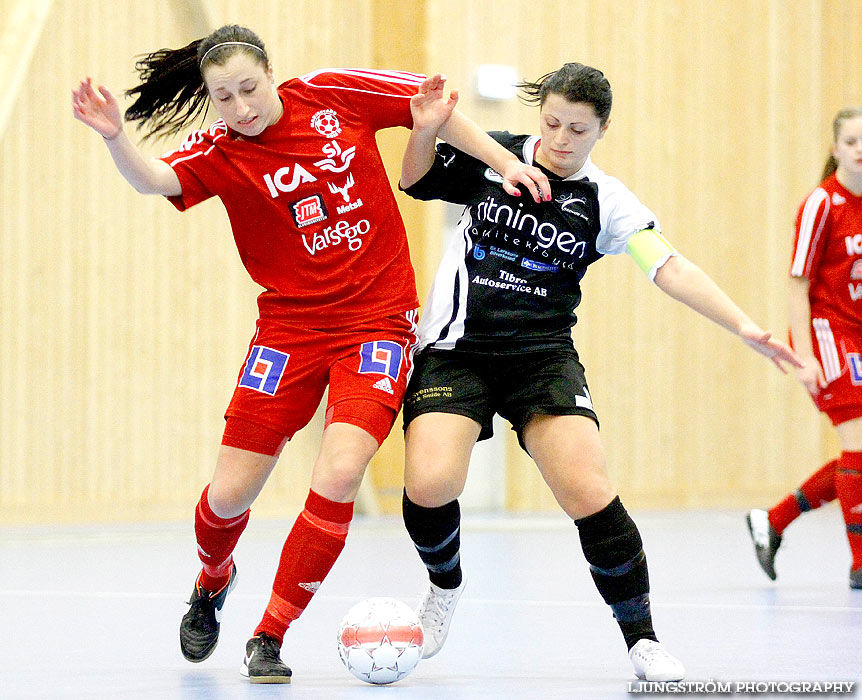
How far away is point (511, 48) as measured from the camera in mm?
8523

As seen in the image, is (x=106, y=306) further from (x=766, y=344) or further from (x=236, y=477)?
(x=766, y=344)

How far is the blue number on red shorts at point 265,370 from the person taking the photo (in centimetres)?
336

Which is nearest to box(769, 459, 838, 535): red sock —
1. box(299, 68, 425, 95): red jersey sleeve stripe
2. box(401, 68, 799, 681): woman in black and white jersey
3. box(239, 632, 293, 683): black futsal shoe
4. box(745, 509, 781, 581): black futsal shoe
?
box(745, 509, 781, 581): black futsal shoe

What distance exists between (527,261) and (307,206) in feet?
1.90

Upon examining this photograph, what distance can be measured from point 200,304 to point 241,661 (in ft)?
14.2

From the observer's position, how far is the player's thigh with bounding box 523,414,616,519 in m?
3.20

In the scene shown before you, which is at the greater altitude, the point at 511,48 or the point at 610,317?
the point at 511,48

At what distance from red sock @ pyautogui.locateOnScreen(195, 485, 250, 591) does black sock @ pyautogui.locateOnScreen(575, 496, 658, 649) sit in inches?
35.8

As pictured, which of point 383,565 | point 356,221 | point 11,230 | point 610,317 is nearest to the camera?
point 356,221

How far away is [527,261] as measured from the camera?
345cm

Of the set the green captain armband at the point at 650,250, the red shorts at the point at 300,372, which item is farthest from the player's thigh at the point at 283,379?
the green captain armband at the point at 650,250

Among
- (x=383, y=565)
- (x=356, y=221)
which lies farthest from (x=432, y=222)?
(x=356, y=221)

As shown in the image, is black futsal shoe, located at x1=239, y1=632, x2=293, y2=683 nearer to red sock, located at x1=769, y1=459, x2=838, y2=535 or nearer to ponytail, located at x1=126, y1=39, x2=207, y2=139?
ponytail, located at x1=126, y1=39, x2=207, y2=139

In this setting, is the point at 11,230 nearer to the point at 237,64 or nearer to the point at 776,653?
the point at 237,64
